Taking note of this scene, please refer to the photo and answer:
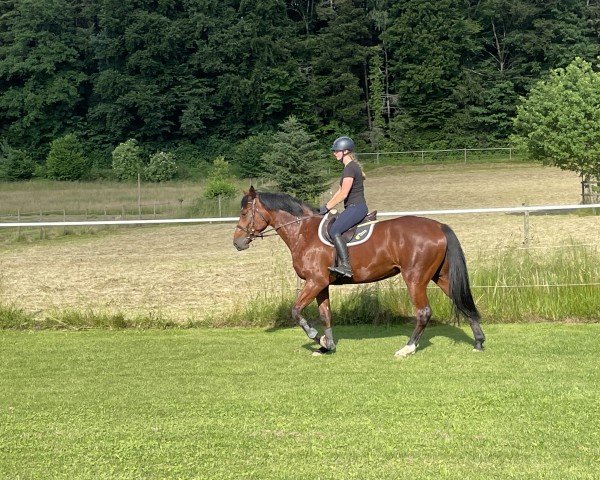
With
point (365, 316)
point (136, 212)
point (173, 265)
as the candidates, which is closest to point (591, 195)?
point (173, 265)

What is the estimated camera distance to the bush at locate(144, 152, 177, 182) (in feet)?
188

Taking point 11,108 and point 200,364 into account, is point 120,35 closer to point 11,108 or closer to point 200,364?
point 11,108

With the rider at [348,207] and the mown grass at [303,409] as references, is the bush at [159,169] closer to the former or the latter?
the mown grass at [303,409]

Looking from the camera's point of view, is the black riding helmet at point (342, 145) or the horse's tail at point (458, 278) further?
the black riding helmet at point (342, 145)

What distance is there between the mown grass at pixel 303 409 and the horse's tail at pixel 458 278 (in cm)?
52

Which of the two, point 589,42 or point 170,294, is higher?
point 589,42

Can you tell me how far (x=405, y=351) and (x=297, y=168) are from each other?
26.6 meters

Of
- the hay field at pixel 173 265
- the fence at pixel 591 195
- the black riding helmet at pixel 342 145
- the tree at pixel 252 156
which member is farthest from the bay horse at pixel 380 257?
the tree at pixel 252 156

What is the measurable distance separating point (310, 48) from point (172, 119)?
50.1 ft

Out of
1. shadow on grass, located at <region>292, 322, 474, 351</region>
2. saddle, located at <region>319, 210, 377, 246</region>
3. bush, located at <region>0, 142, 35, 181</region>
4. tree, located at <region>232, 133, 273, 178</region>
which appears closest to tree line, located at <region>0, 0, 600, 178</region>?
bush, located at <region>0, 142, 35, 181</region>

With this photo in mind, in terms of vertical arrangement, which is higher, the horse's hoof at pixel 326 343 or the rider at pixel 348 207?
the rider at pixel 348 207

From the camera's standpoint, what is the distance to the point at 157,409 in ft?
21.7

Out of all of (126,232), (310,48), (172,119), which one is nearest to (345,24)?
(310,48)

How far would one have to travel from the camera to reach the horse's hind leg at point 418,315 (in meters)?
8.42
